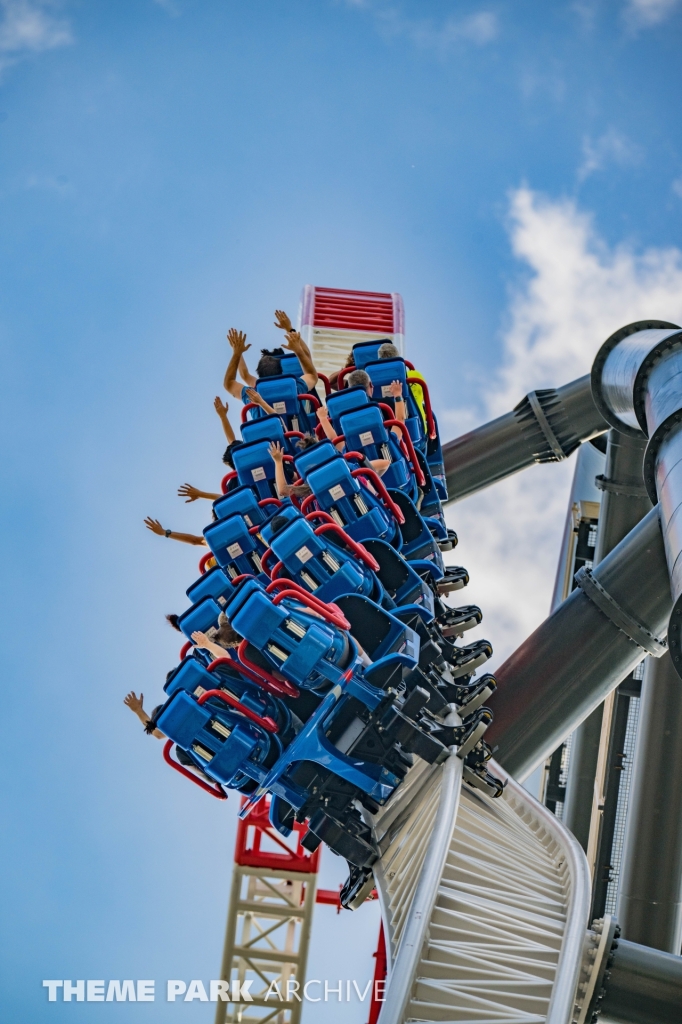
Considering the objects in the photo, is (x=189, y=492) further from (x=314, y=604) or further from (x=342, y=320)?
(x=342, y=320)

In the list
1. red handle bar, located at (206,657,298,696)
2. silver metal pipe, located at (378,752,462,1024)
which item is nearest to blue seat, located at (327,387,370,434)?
red handle bar, located at (206,657,298,696)

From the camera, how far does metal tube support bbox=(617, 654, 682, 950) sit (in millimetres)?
10297

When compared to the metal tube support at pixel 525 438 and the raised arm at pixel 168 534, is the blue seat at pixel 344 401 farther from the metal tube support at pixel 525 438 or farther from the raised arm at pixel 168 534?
the metal tube support at pixel 525 438

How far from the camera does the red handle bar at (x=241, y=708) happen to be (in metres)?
7.57

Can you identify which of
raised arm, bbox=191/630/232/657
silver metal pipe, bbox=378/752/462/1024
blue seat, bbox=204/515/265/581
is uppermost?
blue seat, bbox=204/515/265/581

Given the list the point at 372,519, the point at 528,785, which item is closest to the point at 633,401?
the point at 372,519

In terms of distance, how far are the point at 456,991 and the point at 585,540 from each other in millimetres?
10993

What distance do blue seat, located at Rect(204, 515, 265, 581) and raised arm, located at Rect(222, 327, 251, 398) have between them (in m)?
2.15

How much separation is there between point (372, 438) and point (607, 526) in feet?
15.3

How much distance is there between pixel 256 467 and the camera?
1111 centimetres

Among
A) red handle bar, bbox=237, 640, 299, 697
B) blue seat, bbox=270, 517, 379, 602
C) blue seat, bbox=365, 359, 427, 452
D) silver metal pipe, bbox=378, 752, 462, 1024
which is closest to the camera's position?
silver metal pipe, bbox=378, 752, 462, 1024

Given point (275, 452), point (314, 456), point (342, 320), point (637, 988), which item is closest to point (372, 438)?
point (275, 452)

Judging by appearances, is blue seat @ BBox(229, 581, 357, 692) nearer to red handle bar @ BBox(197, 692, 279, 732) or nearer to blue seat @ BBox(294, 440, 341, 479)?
red handle bar @ BBox(197, 692, 279, 732)

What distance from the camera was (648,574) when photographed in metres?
10.1
